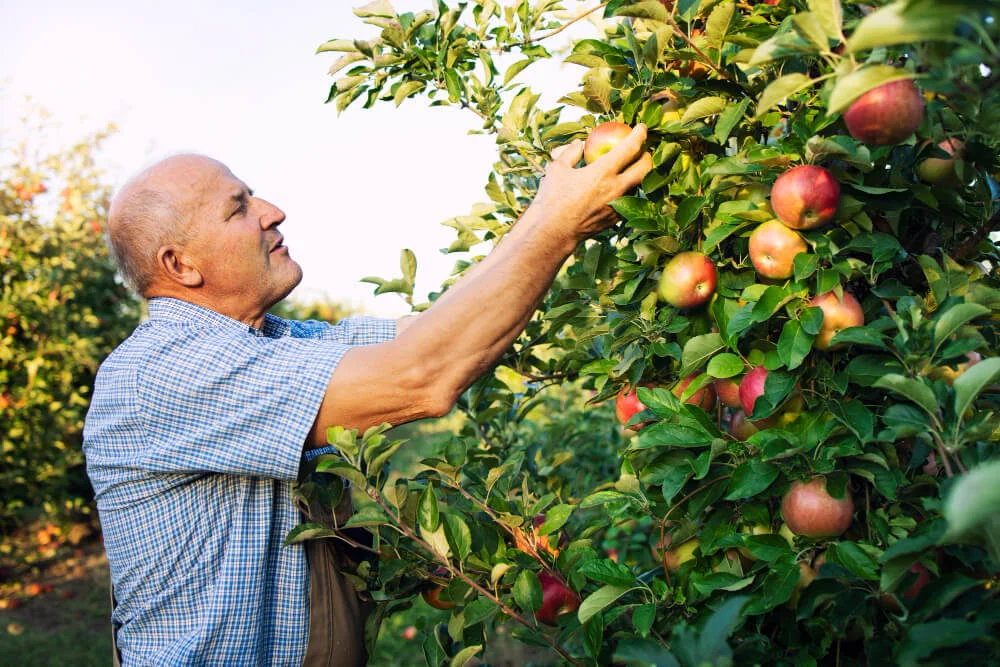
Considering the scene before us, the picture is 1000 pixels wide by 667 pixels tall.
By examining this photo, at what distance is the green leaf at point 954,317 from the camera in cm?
94

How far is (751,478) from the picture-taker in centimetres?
111

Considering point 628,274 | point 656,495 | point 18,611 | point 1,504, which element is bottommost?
point 18,611

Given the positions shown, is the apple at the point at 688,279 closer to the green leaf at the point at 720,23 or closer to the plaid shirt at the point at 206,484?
the green leaf at the point at 720,23

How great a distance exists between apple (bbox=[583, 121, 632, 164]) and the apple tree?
26 millimetres

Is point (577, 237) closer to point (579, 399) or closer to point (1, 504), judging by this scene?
point (579, 399)

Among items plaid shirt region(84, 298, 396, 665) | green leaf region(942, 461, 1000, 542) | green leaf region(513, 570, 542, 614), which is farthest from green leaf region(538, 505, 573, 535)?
green leaf region(942, 461, 1000, 542)

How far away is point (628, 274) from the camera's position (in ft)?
4.65

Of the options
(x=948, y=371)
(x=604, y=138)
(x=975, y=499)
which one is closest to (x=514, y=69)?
(x=604, y=138)

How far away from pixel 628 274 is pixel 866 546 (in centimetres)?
59

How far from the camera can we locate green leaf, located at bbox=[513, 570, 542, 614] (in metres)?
1.28

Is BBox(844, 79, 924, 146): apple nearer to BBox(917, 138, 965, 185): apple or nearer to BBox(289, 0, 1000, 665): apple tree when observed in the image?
BBox(289, 0, 1000, 665): apple tree

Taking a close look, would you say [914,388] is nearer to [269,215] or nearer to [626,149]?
[626,149]

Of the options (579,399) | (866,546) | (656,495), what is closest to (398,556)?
(656,495)

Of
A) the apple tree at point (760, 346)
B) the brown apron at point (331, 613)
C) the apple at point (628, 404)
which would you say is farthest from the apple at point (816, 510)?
the brown apron at point (331, 613)
